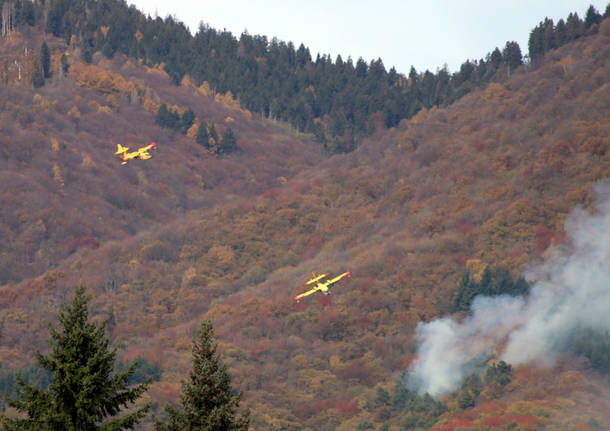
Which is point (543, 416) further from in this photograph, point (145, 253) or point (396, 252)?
point (145, 253)

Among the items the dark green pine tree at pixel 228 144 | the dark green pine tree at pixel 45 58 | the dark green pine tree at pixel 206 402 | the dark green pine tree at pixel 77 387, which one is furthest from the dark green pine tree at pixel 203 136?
the dark green pine tree at pixel 77 387

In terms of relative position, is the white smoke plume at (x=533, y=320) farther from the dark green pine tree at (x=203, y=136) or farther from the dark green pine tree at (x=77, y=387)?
the dark green pine tree at (x=203, y=136)

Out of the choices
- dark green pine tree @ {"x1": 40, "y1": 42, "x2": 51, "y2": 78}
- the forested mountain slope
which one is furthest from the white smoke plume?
dark green pine tree @ {"x1": 40, "y1": 42, "x2": 51, "y2": 78}

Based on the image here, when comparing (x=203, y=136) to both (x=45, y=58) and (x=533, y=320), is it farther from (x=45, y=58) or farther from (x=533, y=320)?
(x=533, y=320)

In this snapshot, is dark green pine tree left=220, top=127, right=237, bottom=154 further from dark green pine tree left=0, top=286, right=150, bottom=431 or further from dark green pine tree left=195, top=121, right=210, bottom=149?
dark green pine tree left=0, top=286, right=150, bottom=431

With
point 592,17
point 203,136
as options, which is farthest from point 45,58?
point 592,17

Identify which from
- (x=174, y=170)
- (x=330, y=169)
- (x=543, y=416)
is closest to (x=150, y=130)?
(x=174, y=170)
